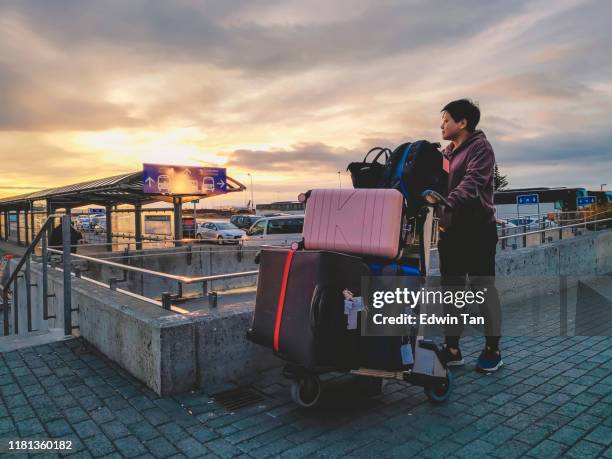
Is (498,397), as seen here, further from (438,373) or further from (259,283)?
(259,283)

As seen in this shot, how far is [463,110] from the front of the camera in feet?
11.9

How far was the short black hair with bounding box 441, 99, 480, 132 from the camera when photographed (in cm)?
362

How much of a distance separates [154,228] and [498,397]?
66.9 ft

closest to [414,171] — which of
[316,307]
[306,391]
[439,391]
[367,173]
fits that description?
[367,173]

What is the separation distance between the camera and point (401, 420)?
9.82ft

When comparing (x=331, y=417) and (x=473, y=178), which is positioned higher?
(x=473, y=178)

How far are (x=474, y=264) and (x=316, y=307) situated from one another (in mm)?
1669

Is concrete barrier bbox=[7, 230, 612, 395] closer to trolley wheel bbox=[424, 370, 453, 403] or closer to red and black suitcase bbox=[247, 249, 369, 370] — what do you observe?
red and black suitcase bbox=[247, 249, 369, 370]

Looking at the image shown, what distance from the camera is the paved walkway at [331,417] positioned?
2646 mm

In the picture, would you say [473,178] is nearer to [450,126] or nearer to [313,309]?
[450,126]

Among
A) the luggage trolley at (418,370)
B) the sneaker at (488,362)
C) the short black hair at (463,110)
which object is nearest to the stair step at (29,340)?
the luggage trolley at (418,370)

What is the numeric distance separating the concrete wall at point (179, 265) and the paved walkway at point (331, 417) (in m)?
8.53

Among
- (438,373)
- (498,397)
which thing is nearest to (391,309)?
(438,373)

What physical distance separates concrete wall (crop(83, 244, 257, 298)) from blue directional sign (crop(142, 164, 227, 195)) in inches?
169
